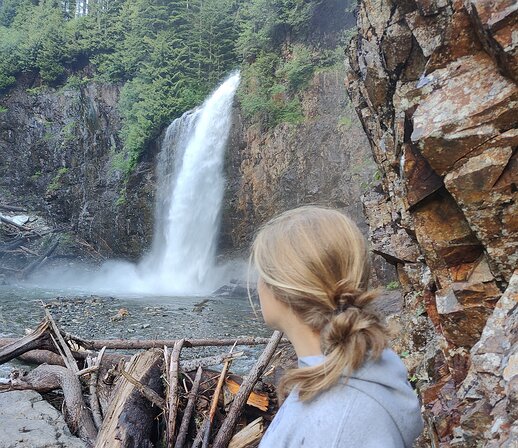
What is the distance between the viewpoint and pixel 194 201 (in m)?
22.3

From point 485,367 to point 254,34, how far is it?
74.6 feet

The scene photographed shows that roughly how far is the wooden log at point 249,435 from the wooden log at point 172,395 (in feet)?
1.89

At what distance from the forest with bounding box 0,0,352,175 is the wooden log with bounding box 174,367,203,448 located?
56.7 ft

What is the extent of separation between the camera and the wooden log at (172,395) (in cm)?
417

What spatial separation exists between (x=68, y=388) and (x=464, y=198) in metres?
4.60

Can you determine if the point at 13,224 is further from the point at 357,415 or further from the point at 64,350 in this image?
the point at 357,415

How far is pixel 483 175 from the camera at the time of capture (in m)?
3.70

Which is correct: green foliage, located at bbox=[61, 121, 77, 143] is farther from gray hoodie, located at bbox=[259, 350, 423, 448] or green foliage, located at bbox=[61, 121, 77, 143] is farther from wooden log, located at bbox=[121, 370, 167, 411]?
gray hoodie, located at bbox=[259, 350, 423, 448]

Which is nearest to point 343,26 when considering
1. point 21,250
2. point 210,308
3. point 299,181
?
point 299,181

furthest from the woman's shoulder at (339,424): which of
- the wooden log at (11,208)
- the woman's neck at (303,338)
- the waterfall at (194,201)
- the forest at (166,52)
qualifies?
the wooden log at (11,208)

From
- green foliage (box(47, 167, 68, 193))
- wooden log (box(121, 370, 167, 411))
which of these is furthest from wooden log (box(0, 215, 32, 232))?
wooden log (box(121, 370, 167, 411))

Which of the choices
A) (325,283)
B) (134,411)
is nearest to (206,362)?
(134,411)

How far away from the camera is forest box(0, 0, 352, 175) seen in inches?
836

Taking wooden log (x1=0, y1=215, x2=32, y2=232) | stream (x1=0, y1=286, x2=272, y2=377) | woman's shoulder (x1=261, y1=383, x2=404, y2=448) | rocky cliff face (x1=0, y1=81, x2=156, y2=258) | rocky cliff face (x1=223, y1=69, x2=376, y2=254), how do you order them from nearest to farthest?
woman's shoulder (x1=261, y1=383, x2=404, y2=448)
stream (x1=0, y1=286, x2=272, y2=377)
rocky cliff face (x1=223, y1=69, x2=376, y2=254)
rocky cliff face (x1=0, y1=81, x2=156, y2=258)
wooden log (x1=0, y1=215, x2=32, y2=232)
